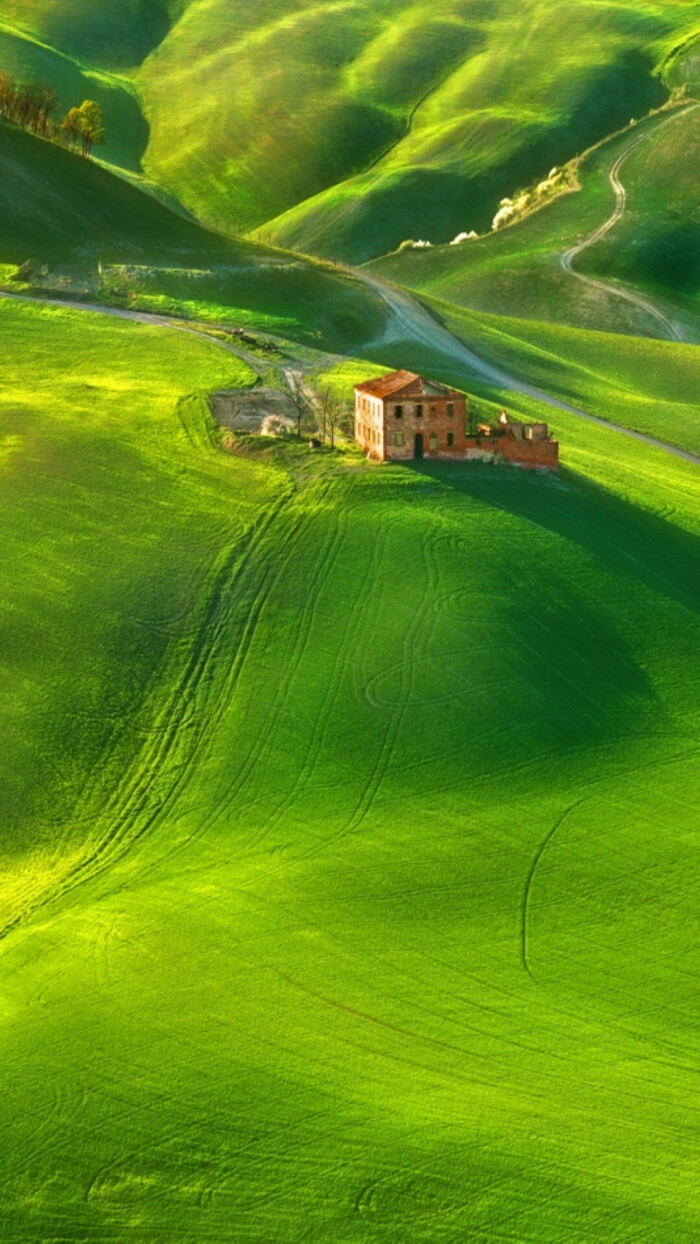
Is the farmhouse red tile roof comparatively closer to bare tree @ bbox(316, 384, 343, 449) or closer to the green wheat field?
the green wheat field

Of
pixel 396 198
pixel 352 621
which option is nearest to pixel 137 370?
pixel 352 621

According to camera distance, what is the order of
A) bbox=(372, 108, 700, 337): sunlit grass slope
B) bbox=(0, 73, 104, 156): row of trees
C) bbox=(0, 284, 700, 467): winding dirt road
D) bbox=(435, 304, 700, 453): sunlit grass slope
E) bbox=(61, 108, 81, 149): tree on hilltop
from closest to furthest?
bbox=(0, 284, 700, 467): winding dirt road < bbox=(435, 304, 700, 453): sunlit grass slope < bbox=(0, 73, 104, 156): row of trees < bbox=(61, 108, 81, 149): tree on hilltop < bbox=(372, 108, 700, 337): sunlit grass slope

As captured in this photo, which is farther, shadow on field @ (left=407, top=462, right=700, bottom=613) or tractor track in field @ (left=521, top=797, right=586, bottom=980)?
shadow on field @ (left=407, top=462, right=700, bottom=613)

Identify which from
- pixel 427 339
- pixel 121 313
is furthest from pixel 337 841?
pixel 427 339

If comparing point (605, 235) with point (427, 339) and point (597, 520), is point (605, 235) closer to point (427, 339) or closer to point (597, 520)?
point (427, 339)

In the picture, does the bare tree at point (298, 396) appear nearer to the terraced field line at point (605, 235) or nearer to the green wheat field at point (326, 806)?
the green wheat field at point (326, 806)

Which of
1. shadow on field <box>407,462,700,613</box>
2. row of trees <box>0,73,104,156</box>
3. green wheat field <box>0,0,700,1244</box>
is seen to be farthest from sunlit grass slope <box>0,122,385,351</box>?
shadow on field <box>407,462,700,613</box>

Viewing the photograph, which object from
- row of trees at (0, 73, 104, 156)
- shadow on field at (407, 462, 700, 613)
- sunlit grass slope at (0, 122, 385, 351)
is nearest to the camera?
shadow on field at (407, 462, 700, 613)
